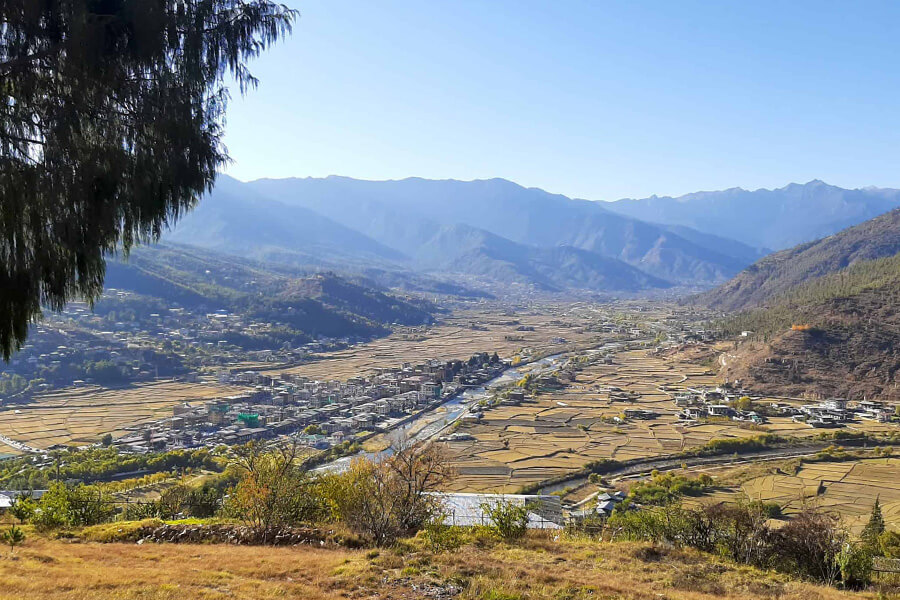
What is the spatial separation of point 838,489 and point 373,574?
31869mm

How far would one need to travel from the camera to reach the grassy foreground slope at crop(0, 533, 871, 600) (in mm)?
8164

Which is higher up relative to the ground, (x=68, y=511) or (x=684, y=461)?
(x=68, y=511)

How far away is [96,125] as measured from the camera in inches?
234

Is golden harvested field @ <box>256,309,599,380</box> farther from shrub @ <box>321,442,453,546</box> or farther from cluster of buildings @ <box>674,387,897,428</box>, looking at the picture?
shrub @ <box>321,442,453,546</box>

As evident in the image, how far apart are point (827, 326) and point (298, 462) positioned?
56638 mm

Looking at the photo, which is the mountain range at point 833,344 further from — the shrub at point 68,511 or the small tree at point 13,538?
the small tree at point 13,538

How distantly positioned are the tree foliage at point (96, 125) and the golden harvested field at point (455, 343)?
203 feet

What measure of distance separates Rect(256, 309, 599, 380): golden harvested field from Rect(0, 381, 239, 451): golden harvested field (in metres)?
15.4

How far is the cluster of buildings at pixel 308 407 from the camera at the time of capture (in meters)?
40.4

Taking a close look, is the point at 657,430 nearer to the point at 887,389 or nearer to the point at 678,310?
the point at 887,389

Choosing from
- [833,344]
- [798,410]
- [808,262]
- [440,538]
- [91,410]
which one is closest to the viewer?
[440,538]

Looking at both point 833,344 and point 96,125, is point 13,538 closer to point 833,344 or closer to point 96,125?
point 96,125

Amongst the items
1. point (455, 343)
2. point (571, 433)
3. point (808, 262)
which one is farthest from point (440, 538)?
point (808, 262)

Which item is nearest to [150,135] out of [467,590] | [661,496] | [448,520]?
[467,590]
